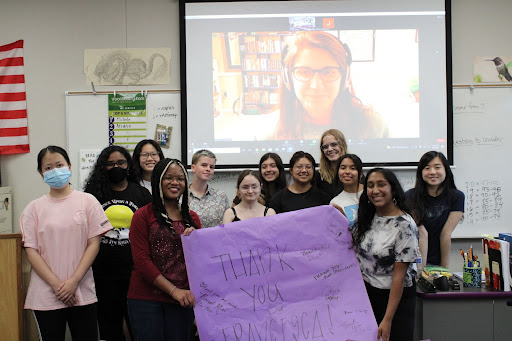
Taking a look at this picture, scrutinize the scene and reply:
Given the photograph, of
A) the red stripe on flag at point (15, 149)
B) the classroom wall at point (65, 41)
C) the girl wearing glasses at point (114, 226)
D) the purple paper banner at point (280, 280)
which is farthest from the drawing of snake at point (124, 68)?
the purple paper banner at point (280, 280)

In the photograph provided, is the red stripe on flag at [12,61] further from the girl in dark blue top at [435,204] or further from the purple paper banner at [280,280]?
the girl in dark blue top at [435,204]

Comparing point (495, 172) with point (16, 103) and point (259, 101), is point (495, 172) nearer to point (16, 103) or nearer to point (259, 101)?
point (259, 101)

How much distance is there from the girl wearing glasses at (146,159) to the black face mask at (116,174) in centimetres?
30

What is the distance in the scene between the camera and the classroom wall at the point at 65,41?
165 inches

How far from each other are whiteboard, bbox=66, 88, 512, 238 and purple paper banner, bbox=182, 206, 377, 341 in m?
1.86

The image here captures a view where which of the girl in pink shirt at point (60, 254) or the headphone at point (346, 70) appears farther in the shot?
the headphone at point (346, 70)

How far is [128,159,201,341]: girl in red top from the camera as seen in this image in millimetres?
2152

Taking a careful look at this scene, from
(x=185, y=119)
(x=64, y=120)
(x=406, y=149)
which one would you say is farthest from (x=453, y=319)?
(x=64, y=120)

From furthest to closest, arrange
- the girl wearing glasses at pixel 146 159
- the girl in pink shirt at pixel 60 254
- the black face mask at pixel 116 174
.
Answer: the girl wearing glasses at pixel 146 159 → the black face mask at pixel 116 174 → the girl in pink shirt at pixel 60 254

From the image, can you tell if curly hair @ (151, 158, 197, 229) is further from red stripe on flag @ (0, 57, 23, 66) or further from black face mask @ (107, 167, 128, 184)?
red stripe on flag @ (0, 57, 23, 66)

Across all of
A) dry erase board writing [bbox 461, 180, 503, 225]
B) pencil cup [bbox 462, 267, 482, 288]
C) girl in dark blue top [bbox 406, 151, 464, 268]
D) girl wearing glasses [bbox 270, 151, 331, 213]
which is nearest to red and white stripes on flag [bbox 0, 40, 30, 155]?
girl wearing glasses [bbox 270, 151, 331, 213]

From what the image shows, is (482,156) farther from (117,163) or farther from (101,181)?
(101,181)

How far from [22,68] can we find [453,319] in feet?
13.2

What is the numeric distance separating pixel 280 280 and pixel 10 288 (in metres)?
1.81
